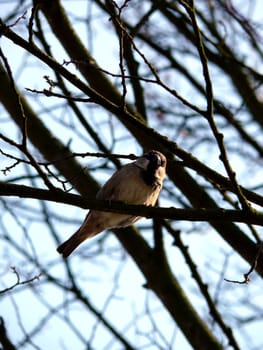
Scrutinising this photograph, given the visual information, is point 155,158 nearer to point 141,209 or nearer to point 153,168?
point 153,168

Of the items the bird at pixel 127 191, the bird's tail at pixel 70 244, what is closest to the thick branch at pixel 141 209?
the bird at pixel 127 191

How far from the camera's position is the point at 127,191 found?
4.91 meters

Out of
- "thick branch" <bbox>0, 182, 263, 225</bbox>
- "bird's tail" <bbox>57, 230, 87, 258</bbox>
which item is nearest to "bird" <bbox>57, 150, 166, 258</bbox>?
"bird's tail" <bbox>57, 230, 87, 258</bbox>

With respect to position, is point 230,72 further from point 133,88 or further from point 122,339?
point 122,339

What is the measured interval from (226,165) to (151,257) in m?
2.13

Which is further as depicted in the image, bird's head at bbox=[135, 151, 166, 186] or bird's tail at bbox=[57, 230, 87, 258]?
bird's tail at bbox=[57, 230, 87, 258]

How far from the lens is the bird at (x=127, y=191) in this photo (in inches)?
194

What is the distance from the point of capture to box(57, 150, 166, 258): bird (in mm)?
4926

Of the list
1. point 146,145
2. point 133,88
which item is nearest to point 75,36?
point 133,88

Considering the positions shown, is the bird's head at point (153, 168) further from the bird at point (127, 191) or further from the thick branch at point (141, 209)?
the thick branch at point (141, 209)

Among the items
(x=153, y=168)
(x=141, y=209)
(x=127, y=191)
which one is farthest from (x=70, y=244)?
(x=141, y=209)

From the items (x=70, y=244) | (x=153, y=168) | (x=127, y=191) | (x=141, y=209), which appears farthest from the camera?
(x=70, y=244)

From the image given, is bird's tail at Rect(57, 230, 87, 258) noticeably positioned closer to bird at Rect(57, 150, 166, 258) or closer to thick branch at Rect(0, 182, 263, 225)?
bird at Rect(57, 150, 166, 258)

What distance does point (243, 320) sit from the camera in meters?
7.01
